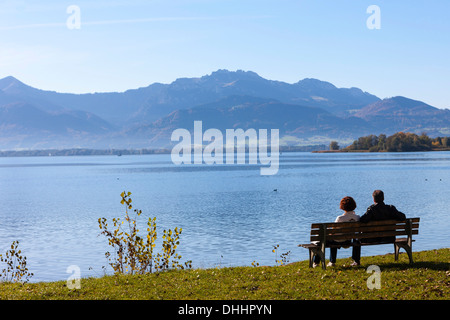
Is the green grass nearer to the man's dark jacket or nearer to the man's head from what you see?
the man's dark jacket

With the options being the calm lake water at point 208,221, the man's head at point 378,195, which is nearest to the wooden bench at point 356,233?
the man's head at point 378,195

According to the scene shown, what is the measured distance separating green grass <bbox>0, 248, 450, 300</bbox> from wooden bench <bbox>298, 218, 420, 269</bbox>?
0.74 metres

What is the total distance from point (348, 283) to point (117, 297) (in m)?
6.07

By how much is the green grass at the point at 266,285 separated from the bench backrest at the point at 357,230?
40.4 inches

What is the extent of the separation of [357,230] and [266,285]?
353 cm

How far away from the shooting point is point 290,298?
1249 cm

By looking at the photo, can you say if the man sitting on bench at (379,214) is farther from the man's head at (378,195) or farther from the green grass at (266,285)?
the green grass at (266,285)

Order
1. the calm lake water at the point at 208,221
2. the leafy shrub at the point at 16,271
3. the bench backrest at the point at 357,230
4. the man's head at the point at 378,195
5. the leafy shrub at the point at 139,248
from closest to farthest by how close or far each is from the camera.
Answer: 1. the bench backrest at the point at 357,230
2. the man's head at the point at 378,195
3. the leafy shrub at the point at 139,248
4. the leafy shrub at the point at 16,271
5. the calm lake water at the point at 208,221

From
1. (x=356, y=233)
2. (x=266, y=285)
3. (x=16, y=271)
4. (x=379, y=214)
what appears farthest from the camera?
(x=16, y=271)

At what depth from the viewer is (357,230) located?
15500 millimetres

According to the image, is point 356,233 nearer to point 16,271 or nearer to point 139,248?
point 139,248

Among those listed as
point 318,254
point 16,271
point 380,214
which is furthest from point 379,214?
point 16,271

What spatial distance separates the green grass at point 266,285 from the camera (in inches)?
503

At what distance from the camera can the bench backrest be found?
1530 centimetres
